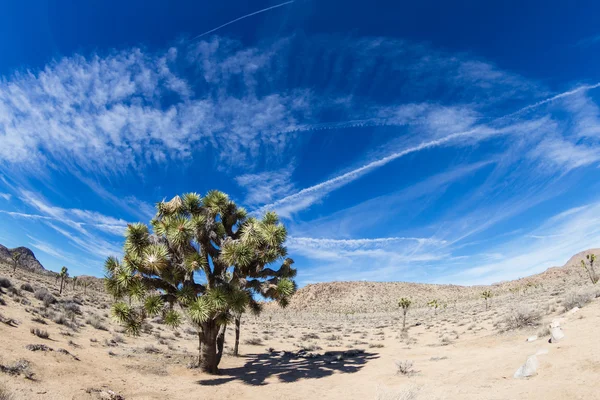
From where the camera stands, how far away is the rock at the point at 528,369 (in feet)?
28.3

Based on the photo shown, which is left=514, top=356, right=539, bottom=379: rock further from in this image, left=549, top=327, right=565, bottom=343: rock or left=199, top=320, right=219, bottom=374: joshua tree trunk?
left=199, top=320, right=219, bottom=374: joshua tree trunk

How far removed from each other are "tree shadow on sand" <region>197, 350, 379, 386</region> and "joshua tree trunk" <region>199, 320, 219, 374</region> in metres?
0.64

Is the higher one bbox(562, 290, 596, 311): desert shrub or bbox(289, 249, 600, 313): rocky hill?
bbox(289, 249, 600, 313): rocky hill

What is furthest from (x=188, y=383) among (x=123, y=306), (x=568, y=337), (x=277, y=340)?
(x=277, y=340)

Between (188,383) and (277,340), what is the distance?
16610 millimetres

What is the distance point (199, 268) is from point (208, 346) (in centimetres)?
341

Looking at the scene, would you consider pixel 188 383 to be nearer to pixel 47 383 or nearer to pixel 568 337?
pixel 47 383

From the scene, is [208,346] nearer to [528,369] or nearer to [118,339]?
[118,339]

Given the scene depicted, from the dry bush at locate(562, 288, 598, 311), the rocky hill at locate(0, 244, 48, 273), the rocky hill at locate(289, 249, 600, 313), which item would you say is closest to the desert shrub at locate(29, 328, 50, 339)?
the dry bush at locate(562, 288, 598, 311)

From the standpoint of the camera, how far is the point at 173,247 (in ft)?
43.5

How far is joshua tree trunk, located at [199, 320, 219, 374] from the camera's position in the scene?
13.4 metres

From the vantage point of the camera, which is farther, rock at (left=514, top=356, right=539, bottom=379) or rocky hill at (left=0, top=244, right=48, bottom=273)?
rocky hill at (left=0, top=244, right=48, bottom=273)

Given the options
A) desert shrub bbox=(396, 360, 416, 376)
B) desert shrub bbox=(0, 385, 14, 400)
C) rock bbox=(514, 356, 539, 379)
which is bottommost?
desert shrub bbox=(396, 360, 416, 376)

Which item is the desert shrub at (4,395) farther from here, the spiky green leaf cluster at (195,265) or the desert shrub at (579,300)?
the desert shrub at (579,300)
